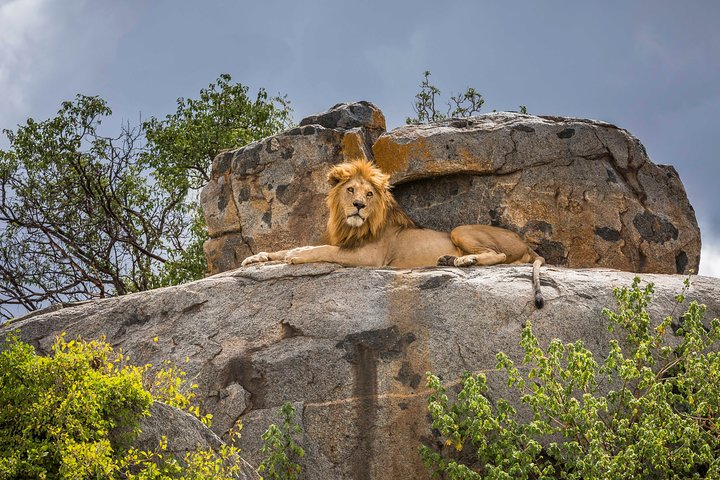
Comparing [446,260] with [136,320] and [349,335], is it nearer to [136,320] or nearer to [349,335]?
[349,335]

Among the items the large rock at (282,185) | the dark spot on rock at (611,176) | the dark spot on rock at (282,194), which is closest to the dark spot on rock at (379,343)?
the large rock at (282,185)

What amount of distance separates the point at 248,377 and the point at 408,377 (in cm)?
140

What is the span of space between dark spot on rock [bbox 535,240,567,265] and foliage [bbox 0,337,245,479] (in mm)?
5510

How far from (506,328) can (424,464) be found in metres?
1.47

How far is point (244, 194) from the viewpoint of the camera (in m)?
12.4

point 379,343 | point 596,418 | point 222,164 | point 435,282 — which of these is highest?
point 222,164

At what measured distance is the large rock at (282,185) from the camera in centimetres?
1202

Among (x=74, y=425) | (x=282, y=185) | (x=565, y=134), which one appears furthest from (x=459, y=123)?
(x=74, y=425)

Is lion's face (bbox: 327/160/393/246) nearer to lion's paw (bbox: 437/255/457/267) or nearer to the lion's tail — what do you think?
lion's paw (bbox: 437/255/457/267)

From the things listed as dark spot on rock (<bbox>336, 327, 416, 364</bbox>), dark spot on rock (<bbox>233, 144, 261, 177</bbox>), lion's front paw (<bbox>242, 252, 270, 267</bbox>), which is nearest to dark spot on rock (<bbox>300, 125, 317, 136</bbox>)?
dark spot on rock (<bbox>233, 144, 261, 177</bbox>)

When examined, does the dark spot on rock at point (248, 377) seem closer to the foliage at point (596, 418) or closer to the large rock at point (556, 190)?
the foliage at point (596, 418)

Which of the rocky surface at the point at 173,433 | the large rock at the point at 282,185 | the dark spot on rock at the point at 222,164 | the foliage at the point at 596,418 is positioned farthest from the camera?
the dark spot on rock at the point at 222,164

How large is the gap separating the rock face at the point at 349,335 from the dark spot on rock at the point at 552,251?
3.58 feet

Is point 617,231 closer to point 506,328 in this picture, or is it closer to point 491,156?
point 491,156
